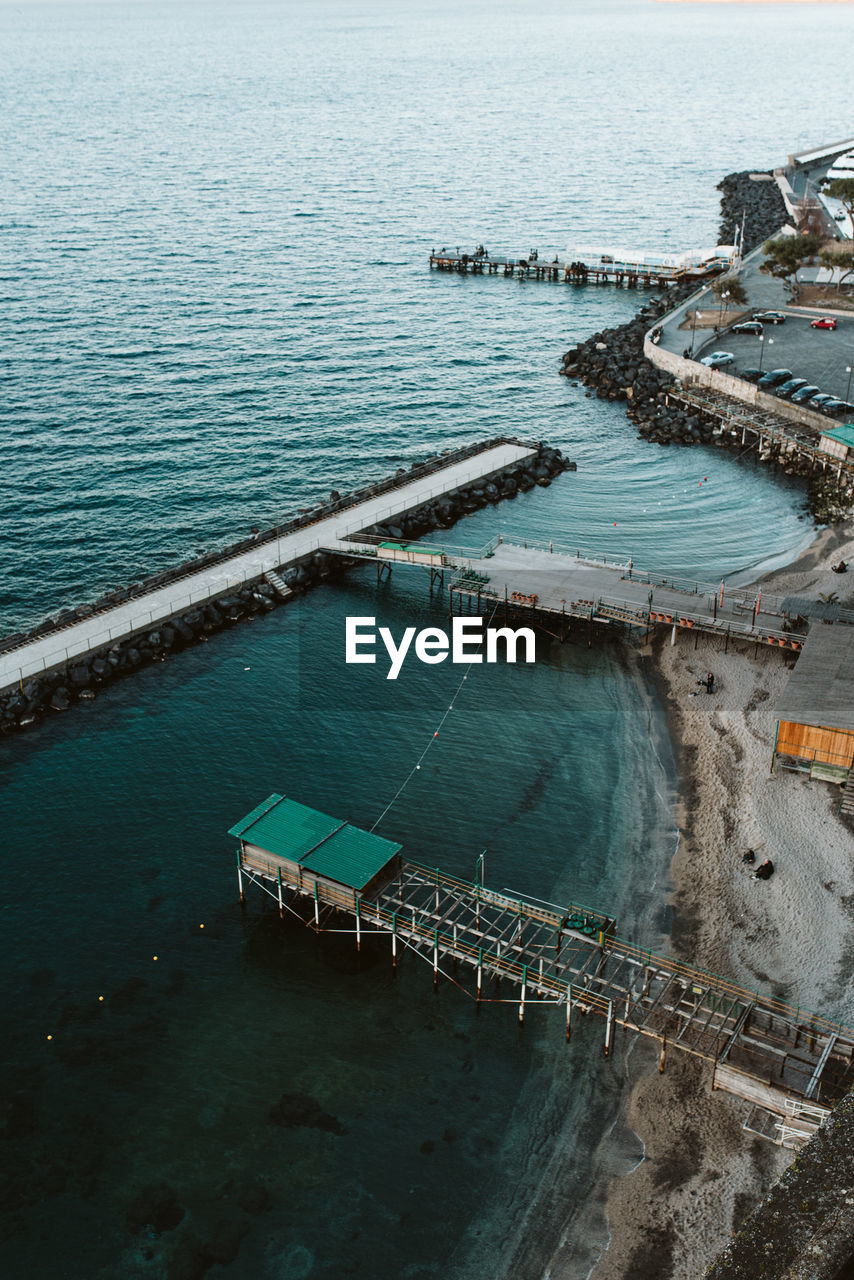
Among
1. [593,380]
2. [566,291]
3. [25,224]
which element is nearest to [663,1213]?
[593,380]

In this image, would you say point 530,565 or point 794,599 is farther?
point 530,565

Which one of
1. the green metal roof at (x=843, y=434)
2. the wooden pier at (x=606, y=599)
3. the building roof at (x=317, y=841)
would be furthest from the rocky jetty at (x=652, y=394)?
the building roof at (x=317, y=841)

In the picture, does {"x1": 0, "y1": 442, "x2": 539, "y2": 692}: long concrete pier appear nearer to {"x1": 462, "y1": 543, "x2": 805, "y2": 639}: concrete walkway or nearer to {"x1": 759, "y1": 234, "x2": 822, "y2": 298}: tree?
{"x1": 462, "y1": 543, "x2": 805, "y2": 639}: concrete walkway

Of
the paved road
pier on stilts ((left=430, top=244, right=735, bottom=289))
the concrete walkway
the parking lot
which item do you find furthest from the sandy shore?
pier on stilts ((left=430, top=244, right=735, bottom=289))

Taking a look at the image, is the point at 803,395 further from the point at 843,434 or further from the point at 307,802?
the point at 307,802

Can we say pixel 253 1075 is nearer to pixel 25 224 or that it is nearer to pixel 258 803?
pixel 258 803

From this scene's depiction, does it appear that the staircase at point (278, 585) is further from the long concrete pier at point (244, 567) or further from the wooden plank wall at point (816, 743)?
the wooden plank wall at point (816, 743)
